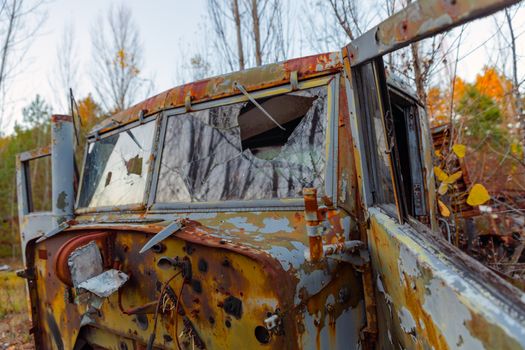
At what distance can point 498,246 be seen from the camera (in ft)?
16.2

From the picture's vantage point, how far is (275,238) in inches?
72.2

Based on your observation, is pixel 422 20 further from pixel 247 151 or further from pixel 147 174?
pixel 147 174

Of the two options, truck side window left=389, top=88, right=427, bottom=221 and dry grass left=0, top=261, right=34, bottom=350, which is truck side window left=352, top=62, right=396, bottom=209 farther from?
dry grass left=0, top=261, right=34, bottom=350

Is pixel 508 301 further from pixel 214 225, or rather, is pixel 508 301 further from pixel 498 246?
pixel 498 246

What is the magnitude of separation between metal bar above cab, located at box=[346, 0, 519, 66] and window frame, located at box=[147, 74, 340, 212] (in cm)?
52

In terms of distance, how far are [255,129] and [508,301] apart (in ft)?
5.32

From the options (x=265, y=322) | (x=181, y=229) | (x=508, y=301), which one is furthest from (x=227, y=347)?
(x=508, y=301)

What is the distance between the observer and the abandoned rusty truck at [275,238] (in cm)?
135

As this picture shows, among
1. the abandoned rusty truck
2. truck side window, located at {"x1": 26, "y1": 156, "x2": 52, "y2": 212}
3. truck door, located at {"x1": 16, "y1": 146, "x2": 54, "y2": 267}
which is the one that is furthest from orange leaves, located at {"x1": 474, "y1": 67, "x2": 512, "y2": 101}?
truck side window, located at {"x1": 26, "y1": 156, "x2": 52, "y2": 212}

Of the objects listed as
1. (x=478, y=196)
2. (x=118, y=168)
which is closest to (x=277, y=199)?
(x=478, y=196)

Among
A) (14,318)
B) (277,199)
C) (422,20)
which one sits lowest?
(14,318)

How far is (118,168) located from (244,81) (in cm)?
136

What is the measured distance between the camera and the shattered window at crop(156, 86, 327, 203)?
216cm

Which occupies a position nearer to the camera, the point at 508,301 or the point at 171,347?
the point at 508,301
